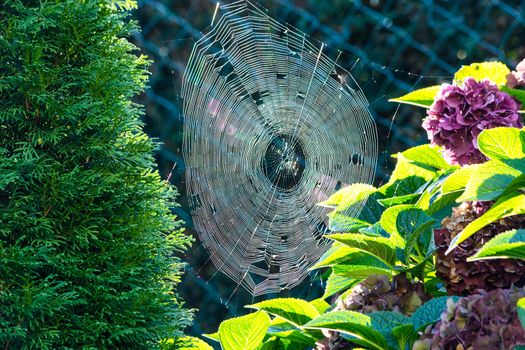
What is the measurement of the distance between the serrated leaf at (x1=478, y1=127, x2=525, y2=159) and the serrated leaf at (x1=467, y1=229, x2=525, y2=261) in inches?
8.8

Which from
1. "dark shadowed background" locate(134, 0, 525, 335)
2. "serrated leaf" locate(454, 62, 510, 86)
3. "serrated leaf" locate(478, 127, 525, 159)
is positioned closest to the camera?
"serrated leaf" locate(478, 127, 525, 159)

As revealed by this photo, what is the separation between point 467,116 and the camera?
1885 millimetres

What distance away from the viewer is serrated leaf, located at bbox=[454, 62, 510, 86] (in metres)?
2.09

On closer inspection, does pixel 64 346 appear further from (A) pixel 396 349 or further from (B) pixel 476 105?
(B) pixel 476 105

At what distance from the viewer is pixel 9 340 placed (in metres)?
2.15

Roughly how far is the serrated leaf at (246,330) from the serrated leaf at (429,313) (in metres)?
0.36

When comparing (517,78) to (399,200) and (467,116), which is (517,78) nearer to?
(467,116)

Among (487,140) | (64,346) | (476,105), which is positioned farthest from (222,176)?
(487,140)

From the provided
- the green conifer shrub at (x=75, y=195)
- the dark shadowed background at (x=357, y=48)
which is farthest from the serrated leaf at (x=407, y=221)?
the dark shadowed background at (x=357, y=48)

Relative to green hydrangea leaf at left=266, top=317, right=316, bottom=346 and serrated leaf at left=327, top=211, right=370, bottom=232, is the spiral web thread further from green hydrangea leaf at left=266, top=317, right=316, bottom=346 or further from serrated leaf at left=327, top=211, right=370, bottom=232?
green hydrangea leaf at left=266, top=317, right=316, bottom=346

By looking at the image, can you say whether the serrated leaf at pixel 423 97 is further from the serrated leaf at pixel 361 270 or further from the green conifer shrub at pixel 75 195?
the green conifer shrub at pixel 75 195

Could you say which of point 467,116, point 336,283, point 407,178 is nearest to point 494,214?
point 467,116

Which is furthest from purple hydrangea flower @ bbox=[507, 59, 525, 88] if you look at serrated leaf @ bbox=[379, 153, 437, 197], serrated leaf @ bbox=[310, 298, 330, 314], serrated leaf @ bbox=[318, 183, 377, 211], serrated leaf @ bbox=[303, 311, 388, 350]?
serrated leaf @ bbox=[303, 311, 388, 350]

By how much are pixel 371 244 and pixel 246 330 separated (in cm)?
32
